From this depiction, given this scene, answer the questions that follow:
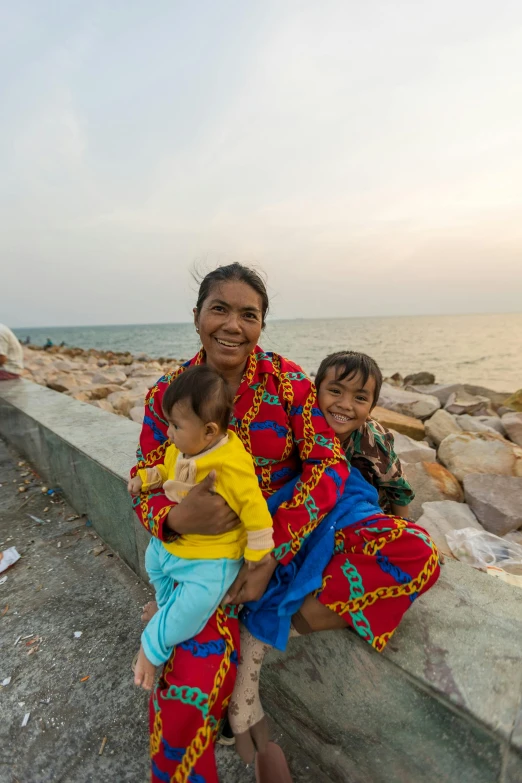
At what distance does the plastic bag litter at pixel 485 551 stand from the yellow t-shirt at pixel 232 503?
161 centimetres

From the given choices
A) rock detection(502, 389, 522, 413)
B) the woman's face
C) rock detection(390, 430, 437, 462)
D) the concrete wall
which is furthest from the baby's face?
rock detection(502, 389, 522, 413)

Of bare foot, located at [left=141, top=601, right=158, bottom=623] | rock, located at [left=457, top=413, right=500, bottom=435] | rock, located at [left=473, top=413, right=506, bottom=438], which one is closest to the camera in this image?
bare foot, located at [left=141, top=601, right=158, bottom=623]

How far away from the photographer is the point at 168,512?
1.53m

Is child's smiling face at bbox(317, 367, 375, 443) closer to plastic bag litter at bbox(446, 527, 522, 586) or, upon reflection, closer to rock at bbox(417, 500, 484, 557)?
plastic bag litter at bbox(446, 527, 522, 586)

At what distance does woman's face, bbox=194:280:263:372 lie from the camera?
1.71 metres

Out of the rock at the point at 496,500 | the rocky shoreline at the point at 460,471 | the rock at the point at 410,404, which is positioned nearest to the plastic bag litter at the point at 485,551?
the rocky shoreline at the point at 460,471

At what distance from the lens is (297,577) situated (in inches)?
57.5

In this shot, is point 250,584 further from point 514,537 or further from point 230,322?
point 514,537

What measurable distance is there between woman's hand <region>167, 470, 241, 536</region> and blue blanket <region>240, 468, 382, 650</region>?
10.9 inches

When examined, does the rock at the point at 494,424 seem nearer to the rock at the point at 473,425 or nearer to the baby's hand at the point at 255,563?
the rock at the point at 473,425

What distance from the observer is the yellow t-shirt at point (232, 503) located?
141 centimetres

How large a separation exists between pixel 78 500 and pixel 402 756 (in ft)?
8.51

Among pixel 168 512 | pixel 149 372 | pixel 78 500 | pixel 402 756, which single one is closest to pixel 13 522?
pixel 78 500

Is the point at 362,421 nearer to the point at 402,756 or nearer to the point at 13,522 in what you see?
the point at 402,756
